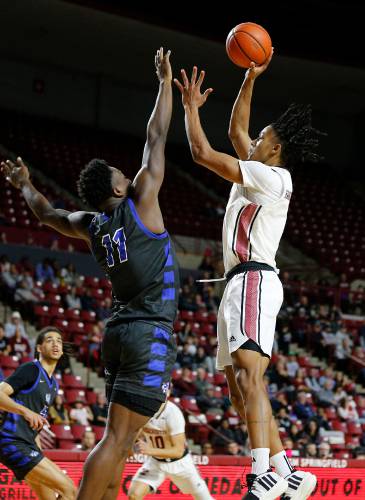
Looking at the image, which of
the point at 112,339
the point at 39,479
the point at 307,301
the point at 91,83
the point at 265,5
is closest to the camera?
the point at 112,339

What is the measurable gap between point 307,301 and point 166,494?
35.0ft

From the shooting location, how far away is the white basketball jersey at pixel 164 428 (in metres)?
8.93

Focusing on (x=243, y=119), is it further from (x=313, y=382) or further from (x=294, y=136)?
(x=313, y=382)

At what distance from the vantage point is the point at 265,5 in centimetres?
2314

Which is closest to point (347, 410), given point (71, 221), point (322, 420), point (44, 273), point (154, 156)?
point (322, 420)

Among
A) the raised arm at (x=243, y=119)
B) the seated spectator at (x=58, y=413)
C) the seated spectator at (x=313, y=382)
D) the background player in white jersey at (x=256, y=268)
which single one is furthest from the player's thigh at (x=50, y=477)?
the seated spectator at (x=313, y=382)

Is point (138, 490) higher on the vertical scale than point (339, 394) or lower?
higher

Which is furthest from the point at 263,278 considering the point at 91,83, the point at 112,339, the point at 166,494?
the point at 91,83

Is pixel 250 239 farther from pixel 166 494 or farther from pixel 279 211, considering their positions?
pixel 166 494

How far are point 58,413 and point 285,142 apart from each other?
7172mm

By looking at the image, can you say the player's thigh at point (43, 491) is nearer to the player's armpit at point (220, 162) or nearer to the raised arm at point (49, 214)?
the raised arm at point (49, 214)

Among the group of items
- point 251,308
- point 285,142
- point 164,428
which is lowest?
point 164,428

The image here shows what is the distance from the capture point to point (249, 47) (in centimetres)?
652

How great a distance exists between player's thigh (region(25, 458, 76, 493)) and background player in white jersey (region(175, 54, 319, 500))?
1.90m
